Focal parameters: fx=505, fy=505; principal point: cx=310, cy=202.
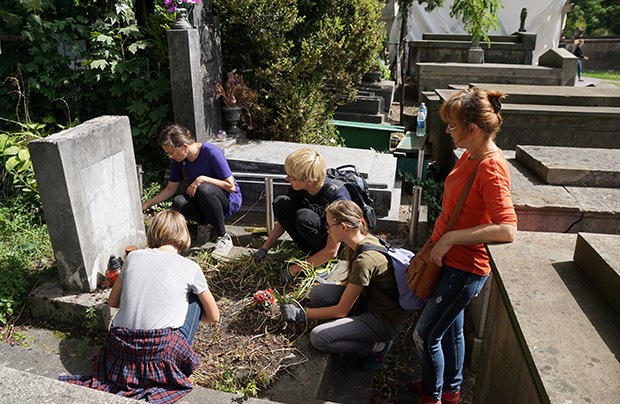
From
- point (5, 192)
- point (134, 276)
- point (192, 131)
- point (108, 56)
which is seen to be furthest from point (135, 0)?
point (134, 276)

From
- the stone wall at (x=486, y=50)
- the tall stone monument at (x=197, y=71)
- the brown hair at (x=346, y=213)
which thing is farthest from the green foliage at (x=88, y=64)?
the stone wall at (x=486, y=50)

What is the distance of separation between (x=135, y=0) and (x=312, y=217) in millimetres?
4199

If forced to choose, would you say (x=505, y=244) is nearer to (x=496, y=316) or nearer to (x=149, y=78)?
(x=496, y=316)

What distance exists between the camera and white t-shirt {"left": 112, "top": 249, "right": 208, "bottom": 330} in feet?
8.86

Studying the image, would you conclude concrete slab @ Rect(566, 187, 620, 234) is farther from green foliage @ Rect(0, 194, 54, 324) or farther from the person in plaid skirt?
green foliage @ Rect(0, 194, 54, 324)

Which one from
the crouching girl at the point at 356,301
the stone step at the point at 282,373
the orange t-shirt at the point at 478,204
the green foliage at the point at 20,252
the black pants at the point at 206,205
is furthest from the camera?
the black pants at the point at 206,205

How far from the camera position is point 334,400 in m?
3.12

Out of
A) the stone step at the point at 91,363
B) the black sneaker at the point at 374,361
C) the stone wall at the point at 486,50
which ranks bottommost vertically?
the black sneaker at the point at 374,361

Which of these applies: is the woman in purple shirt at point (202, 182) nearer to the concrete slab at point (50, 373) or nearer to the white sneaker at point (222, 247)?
the white sneaker at point (222, 247)

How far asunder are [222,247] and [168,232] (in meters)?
1.47

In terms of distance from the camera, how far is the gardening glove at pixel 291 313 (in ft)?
11.1

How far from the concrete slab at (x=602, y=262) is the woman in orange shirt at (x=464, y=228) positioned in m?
0.33

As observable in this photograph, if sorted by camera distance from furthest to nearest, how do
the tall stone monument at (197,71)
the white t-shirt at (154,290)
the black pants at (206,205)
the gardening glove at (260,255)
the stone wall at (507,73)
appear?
the stone wall at (507,73)
the tall stone monument at (197,71)
the black pants at (206,205)
the gardening glove at (260,255)
the white t-shirt at (154,290)

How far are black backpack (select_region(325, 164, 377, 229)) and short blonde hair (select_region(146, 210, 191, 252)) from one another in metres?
1.27
